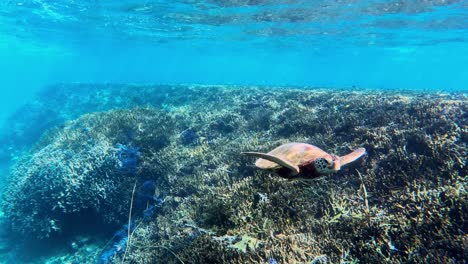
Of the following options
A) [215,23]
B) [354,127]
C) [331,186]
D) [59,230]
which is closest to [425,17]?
[215,23]

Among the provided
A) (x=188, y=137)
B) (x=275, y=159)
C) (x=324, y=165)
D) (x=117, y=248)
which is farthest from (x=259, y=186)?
(x=188, y=137)

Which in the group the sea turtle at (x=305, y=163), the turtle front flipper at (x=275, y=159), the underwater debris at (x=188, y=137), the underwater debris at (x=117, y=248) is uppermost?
the turtle front flipper at (x=275, y=159)

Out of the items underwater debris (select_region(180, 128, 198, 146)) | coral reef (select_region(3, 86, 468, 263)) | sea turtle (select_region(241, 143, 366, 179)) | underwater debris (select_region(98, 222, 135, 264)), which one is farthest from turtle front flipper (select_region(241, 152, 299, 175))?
underwater debris (select_region(180, 128, 198, 146))

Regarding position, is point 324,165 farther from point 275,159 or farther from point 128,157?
point 128,157

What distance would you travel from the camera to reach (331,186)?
536 cm

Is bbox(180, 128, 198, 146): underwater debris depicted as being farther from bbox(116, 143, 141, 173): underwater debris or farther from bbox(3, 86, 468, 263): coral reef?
bbox(116, 143, 141, 173): underwater debris

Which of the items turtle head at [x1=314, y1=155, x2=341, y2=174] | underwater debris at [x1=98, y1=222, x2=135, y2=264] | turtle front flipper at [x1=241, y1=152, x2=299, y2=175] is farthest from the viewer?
underwater debris at [x1=98, y1=222, x2=135, y2=264]

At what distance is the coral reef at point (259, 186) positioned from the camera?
380cm

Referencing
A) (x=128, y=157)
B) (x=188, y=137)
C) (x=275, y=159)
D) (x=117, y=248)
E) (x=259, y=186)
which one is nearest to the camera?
(x=275, y=159)

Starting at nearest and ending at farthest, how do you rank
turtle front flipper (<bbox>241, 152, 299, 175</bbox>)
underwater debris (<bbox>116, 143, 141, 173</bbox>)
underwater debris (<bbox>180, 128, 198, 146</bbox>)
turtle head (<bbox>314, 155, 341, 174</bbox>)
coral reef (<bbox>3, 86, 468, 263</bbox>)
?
turtle front flipper (<bbox>241, 152, 299, 175</bbox>)
turtle head (<bbox>314, 155, 341, 174</bbox>)
coral reef (<bbox>3, 86, 468, 263</bbox>)
underwater debris (<bbox>116, 143, 141, 173</bbox>)
underwater debris (<bbox>180, 128, 198, 146</bbox>)

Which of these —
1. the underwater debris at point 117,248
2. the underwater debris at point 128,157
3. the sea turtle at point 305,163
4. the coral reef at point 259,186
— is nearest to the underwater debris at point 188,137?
the coral reef at point 259,186

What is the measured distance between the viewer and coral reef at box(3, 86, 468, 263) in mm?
3799

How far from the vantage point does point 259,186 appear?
17.9 ft

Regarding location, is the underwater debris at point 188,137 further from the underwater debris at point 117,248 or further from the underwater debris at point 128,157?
the underwater debris at point 117,248
